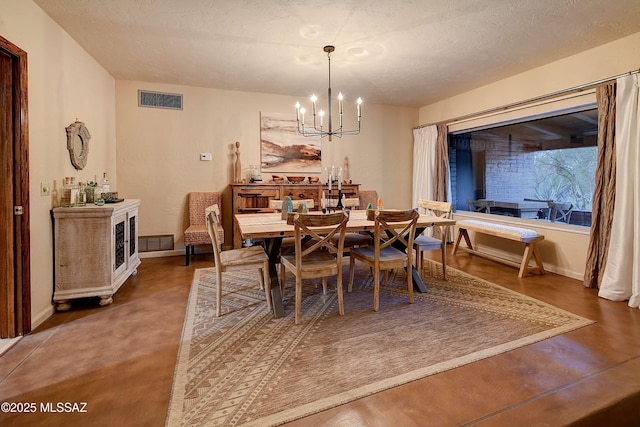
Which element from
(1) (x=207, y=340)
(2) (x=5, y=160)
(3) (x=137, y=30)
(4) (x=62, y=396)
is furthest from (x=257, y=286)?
(3) (x=137, y=30)

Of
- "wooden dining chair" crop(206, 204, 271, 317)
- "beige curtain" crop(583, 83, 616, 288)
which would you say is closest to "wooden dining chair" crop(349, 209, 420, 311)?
"wooden dining chair" crop(206, 204, 271, 317)

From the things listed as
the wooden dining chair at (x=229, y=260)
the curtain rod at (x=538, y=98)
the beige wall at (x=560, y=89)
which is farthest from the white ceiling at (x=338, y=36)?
the wooden dining chair at (x=229, y=260)

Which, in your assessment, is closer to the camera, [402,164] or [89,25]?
[89,25]

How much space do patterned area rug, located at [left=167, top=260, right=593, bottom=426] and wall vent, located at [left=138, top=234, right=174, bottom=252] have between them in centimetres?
175

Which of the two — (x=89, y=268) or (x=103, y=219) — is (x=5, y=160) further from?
(x=89, y=268)

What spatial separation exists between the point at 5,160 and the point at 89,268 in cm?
103

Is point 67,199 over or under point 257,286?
over

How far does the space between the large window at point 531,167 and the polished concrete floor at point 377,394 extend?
1650mm

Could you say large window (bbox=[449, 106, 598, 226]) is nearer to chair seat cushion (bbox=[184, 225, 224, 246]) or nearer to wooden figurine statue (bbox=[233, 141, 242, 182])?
wooden figurine statue (bbox=[233, 141, 242, 182])

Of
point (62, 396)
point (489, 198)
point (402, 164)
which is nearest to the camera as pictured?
point (62, 396)

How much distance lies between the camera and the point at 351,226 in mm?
2727

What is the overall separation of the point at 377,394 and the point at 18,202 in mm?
2670

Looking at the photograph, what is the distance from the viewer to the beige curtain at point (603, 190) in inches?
121

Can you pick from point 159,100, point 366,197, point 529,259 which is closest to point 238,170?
point 159,100
